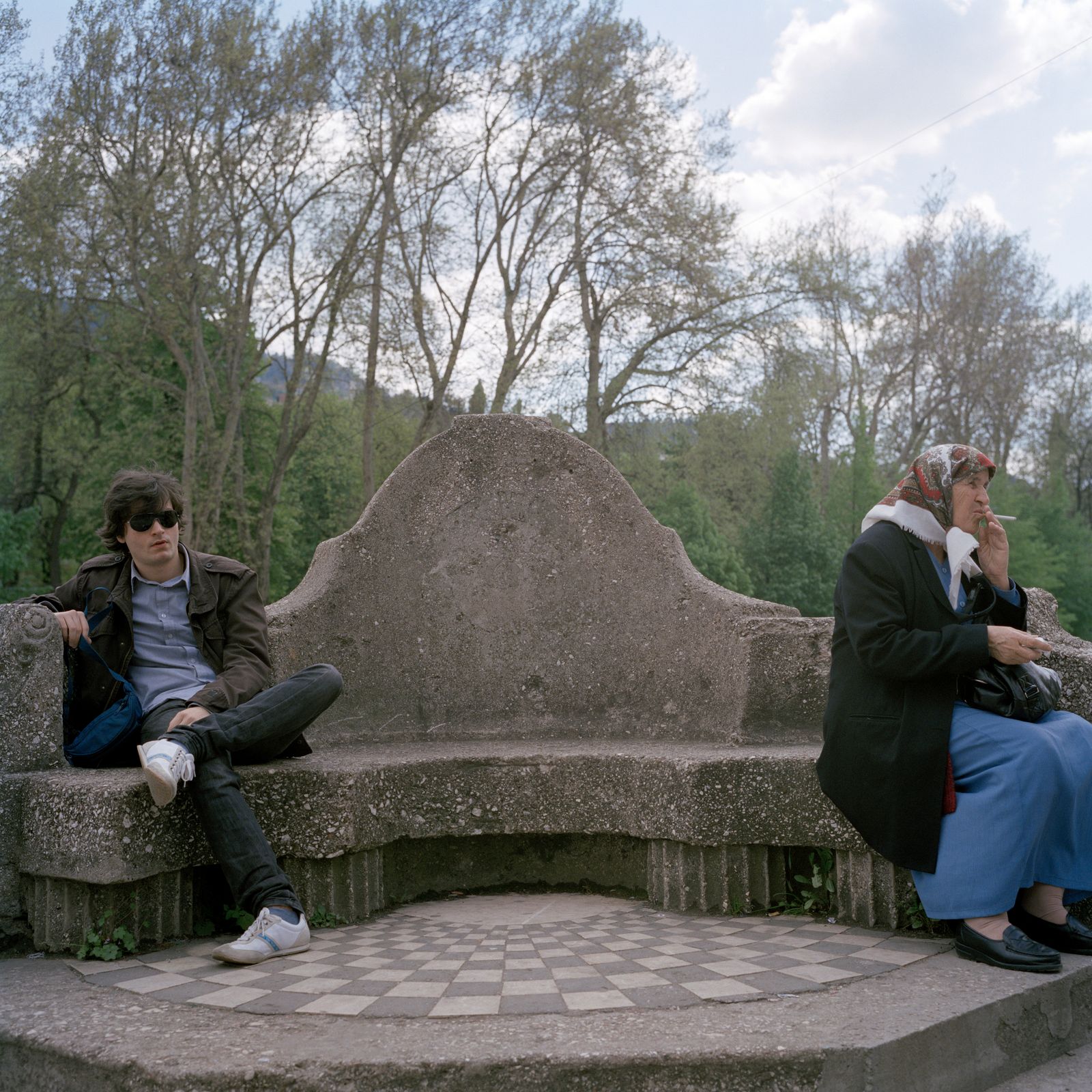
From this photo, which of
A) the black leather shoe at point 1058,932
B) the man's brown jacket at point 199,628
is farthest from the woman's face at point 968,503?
the man's brown jacket at point 199,628

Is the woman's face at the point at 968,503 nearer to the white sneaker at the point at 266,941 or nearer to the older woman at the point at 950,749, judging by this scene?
the older woman at the point at 950,749

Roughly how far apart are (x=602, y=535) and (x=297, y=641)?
4.49 ft

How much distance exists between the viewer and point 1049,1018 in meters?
2.62

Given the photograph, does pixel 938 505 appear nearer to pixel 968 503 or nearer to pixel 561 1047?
pixel 968 503

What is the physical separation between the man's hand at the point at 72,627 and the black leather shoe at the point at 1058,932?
2792 mm

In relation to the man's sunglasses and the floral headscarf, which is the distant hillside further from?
the floral headscarf

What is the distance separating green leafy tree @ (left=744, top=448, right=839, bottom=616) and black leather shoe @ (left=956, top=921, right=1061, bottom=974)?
23.5 meters

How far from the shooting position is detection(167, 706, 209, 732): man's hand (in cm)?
313

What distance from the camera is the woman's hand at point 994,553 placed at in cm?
330

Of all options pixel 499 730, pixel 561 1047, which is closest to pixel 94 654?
pixel 499 730

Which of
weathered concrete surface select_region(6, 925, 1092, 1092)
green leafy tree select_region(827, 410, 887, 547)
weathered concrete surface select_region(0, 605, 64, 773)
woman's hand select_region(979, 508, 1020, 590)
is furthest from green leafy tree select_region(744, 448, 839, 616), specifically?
weathered concrete surface select_region(6, 925, 1092, 1092)

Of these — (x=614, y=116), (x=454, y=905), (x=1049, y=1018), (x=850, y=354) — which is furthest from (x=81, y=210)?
(x=850, y=354)

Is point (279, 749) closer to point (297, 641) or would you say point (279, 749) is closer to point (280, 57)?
point (297, 641)

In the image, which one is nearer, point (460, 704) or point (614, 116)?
point (460, 704)
